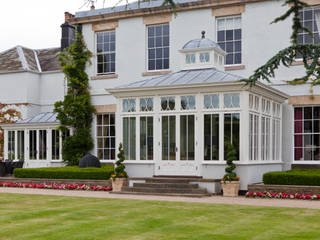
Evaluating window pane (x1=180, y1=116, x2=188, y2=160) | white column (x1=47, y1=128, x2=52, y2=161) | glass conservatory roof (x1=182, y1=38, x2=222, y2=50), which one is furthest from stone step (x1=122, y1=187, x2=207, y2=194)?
white column (x1=47, y1=128, x2=52, y2=161)

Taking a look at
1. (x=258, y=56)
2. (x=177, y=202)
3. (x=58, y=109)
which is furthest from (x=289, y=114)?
(x=58, y=109)

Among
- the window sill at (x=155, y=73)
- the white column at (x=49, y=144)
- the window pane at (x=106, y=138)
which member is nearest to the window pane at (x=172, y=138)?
the window sill at (x=155, y=73)

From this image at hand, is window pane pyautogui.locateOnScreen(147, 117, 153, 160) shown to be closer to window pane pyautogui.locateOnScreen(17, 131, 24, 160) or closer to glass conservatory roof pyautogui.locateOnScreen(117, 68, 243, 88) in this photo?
glass conservatory roof pyautogui.locateOnScreen(117, 68, 243, 88)

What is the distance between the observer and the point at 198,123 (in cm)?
1616

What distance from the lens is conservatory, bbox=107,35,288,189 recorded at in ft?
51.5

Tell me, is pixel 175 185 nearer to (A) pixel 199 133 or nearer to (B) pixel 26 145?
(A) pixel 199 133

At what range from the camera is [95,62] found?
22688 millimetres

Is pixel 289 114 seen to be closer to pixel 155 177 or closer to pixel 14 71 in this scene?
pixel 155 177

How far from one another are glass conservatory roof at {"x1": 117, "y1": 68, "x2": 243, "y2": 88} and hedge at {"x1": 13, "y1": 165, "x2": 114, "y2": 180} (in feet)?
10.8

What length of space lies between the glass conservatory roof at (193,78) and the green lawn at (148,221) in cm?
498

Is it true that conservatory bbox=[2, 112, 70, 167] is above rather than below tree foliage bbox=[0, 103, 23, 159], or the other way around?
below

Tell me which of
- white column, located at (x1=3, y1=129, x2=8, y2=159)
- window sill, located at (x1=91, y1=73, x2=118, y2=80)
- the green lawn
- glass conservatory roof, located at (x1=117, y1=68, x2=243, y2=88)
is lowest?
the green lawn

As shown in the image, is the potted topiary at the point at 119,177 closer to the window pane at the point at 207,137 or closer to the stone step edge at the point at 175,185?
the stone step edge at the point at 175,185

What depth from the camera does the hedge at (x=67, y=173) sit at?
17850mm
